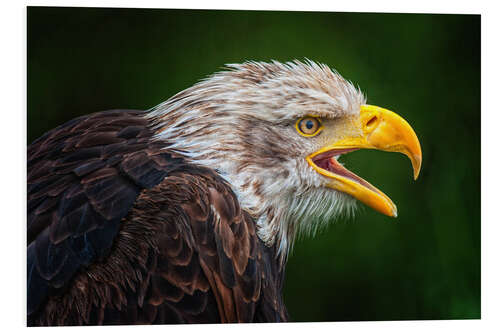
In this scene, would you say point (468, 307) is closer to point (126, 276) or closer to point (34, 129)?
point (126, 276)

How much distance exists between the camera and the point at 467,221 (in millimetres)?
3627

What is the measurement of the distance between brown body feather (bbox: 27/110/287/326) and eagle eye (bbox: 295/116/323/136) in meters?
0.44

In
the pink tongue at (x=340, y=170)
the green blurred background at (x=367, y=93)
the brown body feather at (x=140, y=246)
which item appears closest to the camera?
the brown body feather at (x=140, y=246)

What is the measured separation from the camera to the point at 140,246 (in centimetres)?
269

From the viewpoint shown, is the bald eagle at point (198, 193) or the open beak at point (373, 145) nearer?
the bald eagle at point (198, 193)

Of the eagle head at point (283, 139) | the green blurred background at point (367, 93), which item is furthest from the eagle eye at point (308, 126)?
the green blurred background at point (367, 93)

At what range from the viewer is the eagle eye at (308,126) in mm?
3135

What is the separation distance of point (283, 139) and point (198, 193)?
52cm

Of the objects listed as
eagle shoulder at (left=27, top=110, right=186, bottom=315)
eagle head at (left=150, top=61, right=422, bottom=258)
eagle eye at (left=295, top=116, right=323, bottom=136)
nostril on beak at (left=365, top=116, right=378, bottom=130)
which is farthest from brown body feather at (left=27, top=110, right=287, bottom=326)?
nostril on beak at (left=365, top=116, right=378, bottom=130)

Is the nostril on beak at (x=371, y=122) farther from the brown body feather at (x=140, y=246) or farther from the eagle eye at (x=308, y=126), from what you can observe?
the brown body feather at (x=140, y=246)

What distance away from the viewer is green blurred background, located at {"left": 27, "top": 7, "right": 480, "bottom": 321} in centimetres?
334

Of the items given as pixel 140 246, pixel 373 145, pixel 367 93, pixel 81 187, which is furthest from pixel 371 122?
pixel 81 187

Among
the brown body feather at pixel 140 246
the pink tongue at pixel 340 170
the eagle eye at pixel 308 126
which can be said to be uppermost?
the eagle eye at pixel 308 126

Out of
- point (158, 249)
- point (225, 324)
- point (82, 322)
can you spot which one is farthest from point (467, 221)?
point (82, 322)
